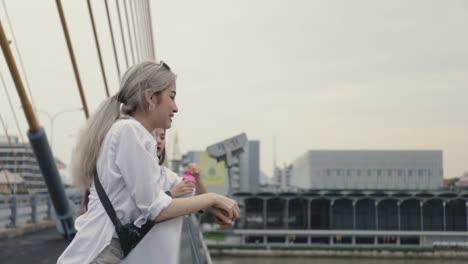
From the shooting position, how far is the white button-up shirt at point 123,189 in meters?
1.57

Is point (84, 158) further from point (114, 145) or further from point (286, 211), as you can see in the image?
point (286, 211)

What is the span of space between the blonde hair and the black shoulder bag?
0.14 metres

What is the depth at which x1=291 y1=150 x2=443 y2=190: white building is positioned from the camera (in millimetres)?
108188

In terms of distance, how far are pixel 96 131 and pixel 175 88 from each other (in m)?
0.24

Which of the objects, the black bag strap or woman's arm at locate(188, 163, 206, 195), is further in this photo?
woman's arm at locate(188, 163, 206, 195)

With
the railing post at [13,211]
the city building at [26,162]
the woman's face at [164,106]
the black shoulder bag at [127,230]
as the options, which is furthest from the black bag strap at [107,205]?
the railing post at [13,211]

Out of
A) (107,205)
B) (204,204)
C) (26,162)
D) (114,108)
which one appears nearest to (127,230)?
(107,205)

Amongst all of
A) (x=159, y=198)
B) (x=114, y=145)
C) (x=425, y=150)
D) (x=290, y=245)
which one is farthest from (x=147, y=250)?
(x=425, y=150)

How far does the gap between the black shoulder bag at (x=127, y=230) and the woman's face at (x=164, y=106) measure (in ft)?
0.94

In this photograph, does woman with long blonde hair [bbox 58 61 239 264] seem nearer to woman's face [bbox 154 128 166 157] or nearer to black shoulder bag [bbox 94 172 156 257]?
black shoulder bag [bbox 94 172 156 257]

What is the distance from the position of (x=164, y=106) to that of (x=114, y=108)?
136 millimetres

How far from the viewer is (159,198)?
1.59 meters

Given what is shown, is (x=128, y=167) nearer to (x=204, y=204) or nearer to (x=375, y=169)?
(x=204, y=204)

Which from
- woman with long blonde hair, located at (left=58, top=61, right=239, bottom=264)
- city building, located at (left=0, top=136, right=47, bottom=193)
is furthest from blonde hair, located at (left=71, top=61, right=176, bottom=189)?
city building, located at (left=0, top=136, right=47, bottom=193)
